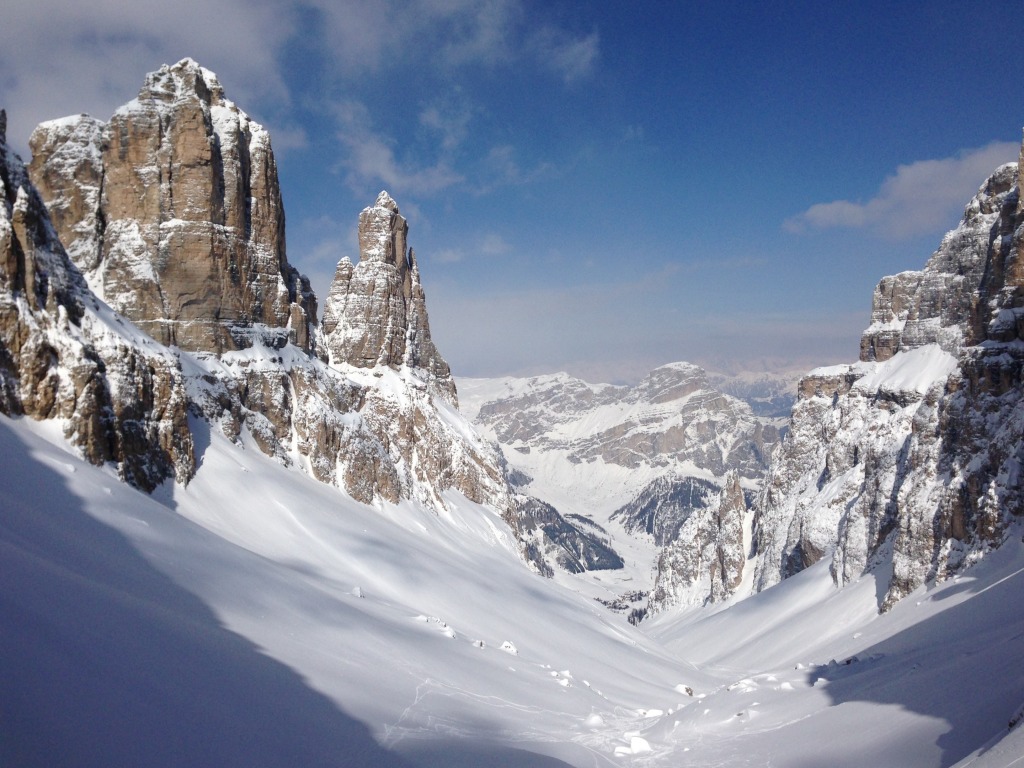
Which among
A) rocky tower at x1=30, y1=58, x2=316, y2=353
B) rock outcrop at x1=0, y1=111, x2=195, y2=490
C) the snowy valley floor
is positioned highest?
rocky tower at x1=30, y1=58, x2=316, y2=353

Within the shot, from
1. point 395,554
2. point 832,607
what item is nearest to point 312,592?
point 395,554

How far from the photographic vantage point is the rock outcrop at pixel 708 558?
142 m

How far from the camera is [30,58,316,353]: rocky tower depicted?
2371 inches

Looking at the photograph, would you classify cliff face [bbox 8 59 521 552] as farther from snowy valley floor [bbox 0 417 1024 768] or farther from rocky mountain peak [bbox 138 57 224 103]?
snowy valley floor [bbox 0 417 1024 768]

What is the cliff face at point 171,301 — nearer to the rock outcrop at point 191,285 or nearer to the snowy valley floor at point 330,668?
the rock outcrop at point 191,285

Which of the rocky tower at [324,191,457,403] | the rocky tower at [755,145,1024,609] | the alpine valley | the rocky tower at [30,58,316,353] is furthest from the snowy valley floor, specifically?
the rocky tower at [324,191,457,403]

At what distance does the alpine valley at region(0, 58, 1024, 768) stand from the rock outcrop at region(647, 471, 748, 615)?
18.3 m

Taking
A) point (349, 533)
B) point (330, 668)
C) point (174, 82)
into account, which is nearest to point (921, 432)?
point (349, 533)

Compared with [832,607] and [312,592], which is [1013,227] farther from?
[312,592]

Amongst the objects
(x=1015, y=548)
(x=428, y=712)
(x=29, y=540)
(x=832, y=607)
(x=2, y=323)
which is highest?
(x=2, y=323)

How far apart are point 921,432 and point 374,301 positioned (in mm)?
74067

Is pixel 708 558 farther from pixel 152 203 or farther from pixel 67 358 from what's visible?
pixel 67 358

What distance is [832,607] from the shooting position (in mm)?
78250

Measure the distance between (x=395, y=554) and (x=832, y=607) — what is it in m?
52.6
